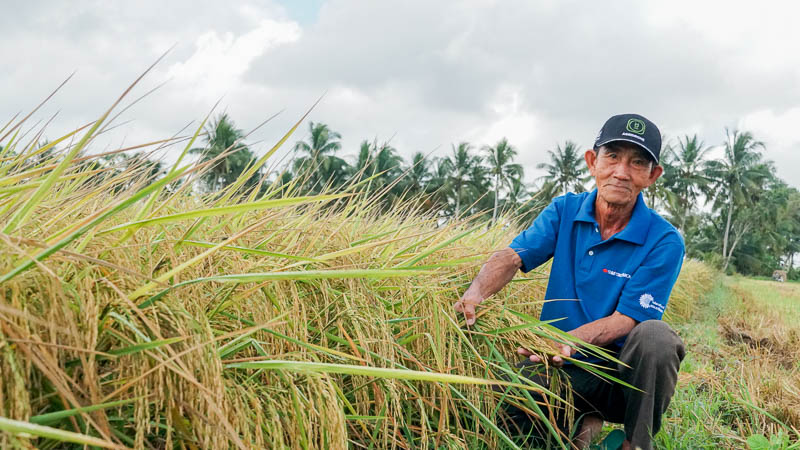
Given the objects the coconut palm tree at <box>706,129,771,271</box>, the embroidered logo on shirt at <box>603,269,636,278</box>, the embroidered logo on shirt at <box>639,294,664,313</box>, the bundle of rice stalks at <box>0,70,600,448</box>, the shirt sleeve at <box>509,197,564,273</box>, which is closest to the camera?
the bundle of rice stalks at <box>0,70,600,448</box>

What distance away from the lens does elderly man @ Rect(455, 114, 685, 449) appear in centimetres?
188

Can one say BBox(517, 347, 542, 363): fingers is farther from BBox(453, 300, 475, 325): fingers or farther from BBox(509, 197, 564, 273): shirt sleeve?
BBox(509, 197, 564, 273): shirt sleeve

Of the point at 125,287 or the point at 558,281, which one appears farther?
the point at 558,281

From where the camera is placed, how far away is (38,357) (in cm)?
74

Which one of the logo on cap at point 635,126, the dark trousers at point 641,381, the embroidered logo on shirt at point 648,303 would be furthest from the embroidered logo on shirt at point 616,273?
the logo on cap at point 635,126

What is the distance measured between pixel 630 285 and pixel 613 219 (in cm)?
36

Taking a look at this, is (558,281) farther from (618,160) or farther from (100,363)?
(100,363)

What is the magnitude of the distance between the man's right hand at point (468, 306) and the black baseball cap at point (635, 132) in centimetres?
95

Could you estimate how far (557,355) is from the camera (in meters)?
1.86

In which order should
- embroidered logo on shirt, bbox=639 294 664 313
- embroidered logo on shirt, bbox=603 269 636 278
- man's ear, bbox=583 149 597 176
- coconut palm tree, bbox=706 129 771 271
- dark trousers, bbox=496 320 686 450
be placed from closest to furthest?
dark trousers, bbox=496 320 686 450
embroidered logo on shirt, bbox=639 294 664 313
embroidered logo on shirt, bbox=603 269 636 278
man's ear, bbox=583 149 597 176
coconut palm tree, bbox=706 129 771 271

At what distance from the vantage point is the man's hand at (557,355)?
73.4 inches

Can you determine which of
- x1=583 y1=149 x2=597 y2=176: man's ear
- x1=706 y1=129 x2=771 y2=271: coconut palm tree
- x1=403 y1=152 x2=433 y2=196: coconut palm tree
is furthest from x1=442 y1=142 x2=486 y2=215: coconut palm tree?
x1=583 y1=149 x2=597 y2=176: man's ear

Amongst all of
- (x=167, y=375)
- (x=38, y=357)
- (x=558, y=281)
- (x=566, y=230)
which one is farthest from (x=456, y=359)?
(x=38, y=357)

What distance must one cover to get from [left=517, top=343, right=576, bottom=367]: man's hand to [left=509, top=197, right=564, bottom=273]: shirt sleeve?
46cm
